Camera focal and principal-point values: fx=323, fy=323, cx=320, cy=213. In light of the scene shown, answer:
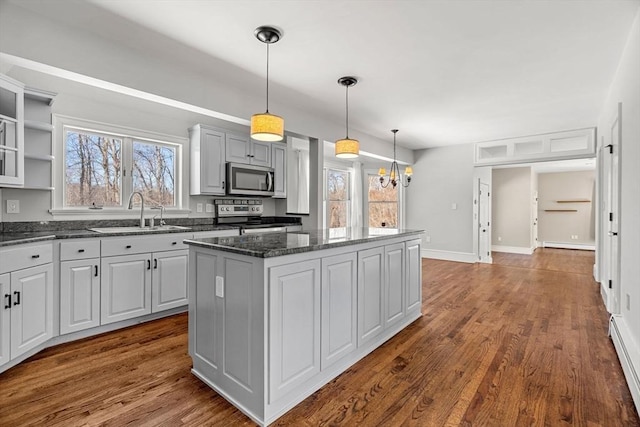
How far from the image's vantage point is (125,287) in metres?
3.02

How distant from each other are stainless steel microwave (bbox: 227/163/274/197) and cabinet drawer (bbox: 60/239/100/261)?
182cm

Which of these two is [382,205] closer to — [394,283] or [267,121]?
[394,283]

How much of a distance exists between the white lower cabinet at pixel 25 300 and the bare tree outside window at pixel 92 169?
116 cm

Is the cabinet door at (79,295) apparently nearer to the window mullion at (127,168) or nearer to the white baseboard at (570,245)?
the window mullion at (127,168)

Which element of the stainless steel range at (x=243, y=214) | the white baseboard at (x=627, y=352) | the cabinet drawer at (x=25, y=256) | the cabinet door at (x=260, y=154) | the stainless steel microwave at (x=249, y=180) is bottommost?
the white baseboard at (x=627, y=352)

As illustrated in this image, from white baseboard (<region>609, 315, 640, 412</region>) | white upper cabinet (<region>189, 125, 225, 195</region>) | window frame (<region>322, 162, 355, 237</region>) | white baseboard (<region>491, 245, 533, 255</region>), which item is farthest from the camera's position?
white baseboard (<region>491, 245, 533, 255</region>)

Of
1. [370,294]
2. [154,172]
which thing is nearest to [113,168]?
[154,172]

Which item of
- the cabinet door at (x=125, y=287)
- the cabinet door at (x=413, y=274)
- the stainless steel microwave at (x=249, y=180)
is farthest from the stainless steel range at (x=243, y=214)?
the cabinet door at (x=413, y=274)

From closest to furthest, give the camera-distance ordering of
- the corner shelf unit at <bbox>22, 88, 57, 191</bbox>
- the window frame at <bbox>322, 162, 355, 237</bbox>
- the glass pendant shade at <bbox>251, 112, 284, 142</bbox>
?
1. the glass pendant shade at <bbox>251, 112, 284, 142</bbox>
2. the corner shelf unit at <bbox>22, 88, 57, 191</bbox>
3. the window frame at <bbox>322, 162, 355, 237</bbox>

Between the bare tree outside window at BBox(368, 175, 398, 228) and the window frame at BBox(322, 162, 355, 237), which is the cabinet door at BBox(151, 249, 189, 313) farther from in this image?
the bare tree outside window at BBox(368, 175, 398, 228)

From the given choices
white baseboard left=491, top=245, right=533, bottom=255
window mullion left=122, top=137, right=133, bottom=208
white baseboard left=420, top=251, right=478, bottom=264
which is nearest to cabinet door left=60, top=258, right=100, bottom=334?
window mullion left=122, top=137, right=133, bottom=208

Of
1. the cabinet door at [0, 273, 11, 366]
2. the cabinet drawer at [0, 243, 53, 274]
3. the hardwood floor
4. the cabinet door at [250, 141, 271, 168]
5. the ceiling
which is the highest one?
the ceiling

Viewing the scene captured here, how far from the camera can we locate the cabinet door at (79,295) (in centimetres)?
267

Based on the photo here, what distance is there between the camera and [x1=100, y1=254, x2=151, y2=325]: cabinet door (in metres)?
2.89
